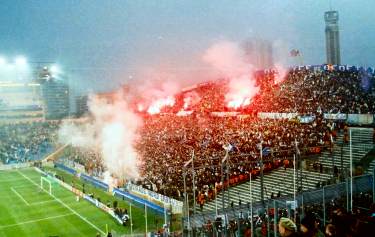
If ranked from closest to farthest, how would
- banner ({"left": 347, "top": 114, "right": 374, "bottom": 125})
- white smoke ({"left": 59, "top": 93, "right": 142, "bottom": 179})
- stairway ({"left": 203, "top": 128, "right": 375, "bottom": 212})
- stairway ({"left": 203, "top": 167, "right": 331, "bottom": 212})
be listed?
1. stairway ({"left": 203, "top": 167, "right": 331, "bottom": 212})
2. stairway ({"left": 203, "top": 128, "right": 375, "bottom": 212})
3. banner ({"left": 347, "top": 114, "right": 374, "bottom": 125})
4. white smoke ({"left": 59, "top": 93, "right": 142, "bottom": 179})

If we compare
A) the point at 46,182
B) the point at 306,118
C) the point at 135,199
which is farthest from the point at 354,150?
the point at 46,182

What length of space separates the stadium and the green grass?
0.26 feet

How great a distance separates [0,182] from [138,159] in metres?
15.1

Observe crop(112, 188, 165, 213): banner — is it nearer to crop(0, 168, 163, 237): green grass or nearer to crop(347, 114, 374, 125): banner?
crop(0, 168, 163, 237): green grass

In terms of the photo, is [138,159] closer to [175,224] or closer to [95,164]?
[95,164]

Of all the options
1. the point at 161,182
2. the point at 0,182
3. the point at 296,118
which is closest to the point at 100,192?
the point at 161,182

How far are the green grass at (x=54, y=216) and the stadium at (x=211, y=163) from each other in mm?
79

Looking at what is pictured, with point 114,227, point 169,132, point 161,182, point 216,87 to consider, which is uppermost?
point 216,87

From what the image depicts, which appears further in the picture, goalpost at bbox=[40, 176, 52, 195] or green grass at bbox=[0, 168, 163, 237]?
goalpost at bbox=[40, 176, 52, 195]

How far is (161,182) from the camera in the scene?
2695 cm

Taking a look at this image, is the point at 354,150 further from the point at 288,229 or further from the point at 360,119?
the point at 288,229

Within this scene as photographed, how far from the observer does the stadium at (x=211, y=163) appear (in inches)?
645

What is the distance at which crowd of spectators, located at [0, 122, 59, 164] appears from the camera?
5309 centimetres

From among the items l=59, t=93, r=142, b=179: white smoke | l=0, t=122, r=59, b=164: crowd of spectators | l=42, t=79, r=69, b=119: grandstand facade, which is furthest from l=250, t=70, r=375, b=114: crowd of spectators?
l=42, t=79, r=69, b=119: grandstand facade
